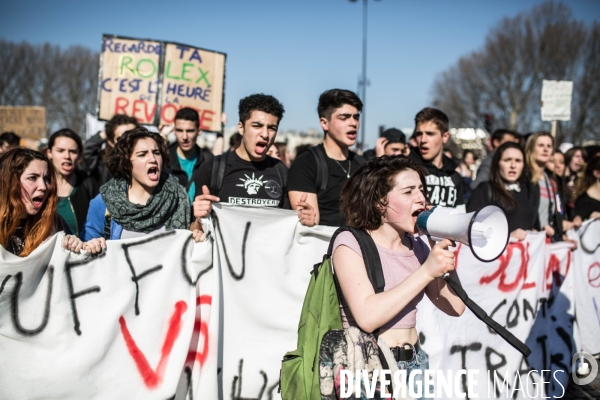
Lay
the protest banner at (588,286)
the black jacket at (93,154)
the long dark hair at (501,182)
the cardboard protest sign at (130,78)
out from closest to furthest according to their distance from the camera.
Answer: the long dark hair at (501,182)
the protest banner at (588,286)
the black jacket at (93,154)
the cardboard protest sign at (130,78)

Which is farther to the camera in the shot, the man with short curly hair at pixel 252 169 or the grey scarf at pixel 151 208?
the man with short curly hair at pixel 252 169

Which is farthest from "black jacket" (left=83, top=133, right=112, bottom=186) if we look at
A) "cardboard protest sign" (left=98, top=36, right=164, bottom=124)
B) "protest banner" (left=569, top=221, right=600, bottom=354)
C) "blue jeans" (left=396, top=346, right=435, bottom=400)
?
"protest banner" (left=569, top=221, right=600, bottom=354)

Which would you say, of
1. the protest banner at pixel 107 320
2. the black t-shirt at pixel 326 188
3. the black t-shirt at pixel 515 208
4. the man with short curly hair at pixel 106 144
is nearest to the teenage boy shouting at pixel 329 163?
the black t-shirt at pixel 326 188

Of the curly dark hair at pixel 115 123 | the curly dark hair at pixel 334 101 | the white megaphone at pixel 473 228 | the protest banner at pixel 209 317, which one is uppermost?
the curly dark hair at pixel 334 101

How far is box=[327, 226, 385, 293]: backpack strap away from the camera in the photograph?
7.60ft

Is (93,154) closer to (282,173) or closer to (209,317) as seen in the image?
(282,173)

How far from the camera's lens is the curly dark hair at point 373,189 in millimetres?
2482

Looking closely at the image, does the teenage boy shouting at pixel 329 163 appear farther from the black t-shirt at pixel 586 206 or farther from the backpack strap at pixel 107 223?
the black t-shirt at pixel 586 206

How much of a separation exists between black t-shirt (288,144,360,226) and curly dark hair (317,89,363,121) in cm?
42

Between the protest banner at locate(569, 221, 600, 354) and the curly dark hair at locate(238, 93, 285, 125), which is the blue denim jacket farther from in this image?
the protest banner at locate(569, 221, 600, 354)

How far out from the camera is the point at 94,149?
6.18 metres

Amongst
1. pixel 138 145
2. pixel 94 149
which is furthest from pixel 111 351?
pixel 94 149

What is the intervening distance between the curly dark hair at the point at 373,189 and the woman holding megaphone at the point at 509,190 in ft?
7.41

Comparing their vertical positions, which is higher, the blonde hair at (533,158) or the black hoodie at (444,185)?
the blonde hair at (533,158)
